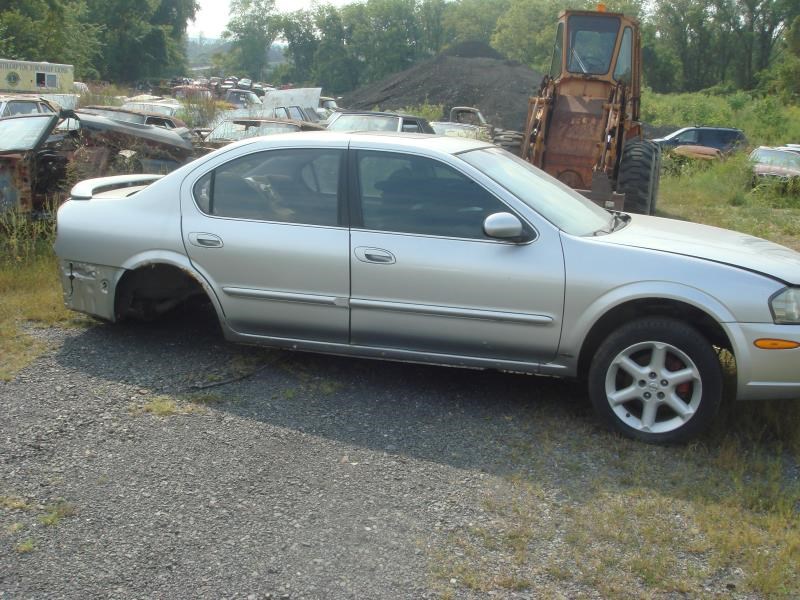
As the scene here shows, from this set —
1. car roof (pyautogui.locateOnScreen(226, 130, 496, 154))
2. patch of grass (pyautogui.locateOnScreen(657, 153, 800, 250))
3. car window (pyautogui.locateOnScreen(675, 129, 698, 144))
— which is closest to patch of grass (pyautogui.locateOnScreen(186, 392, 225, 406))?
car roof (pyautogui.locateOnScreen(226, 130, 496, 154))

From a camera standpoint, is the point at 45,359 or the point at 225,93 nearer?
the point at 45,359

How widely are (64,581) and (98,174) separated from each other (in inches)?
265

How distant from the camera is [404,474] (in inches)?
165

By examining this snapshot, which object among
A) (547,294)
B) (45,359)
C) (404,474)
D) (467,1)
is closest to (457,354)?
(547,294)

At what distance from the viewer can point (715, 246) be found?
4.84m

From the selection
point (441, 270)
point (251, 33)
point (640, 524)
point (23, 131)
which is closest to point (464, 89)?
point (23, 131)

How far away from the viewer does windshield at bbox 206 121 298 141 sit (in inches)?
585

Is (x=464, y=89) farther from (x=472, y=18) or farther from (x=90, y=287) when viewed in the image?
(x=472, y=18)

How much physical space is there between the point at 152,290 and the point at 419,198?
82.4 inches

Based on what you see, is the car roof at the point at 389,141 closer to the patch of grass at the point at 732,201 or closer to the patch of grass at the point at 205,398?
the patch of grass at the point at 205,398

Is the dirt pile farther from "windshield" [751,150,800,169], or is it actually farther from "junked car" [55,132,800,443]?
"junked car" [55,132,800,443]

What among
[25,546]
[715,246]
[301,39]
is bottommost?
[25,546]

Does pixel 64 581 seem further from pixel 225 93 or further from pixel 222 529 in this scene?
pixel 225 93

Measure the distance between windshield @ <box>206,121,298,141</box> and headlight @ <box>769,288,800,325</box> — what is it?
453 inches
